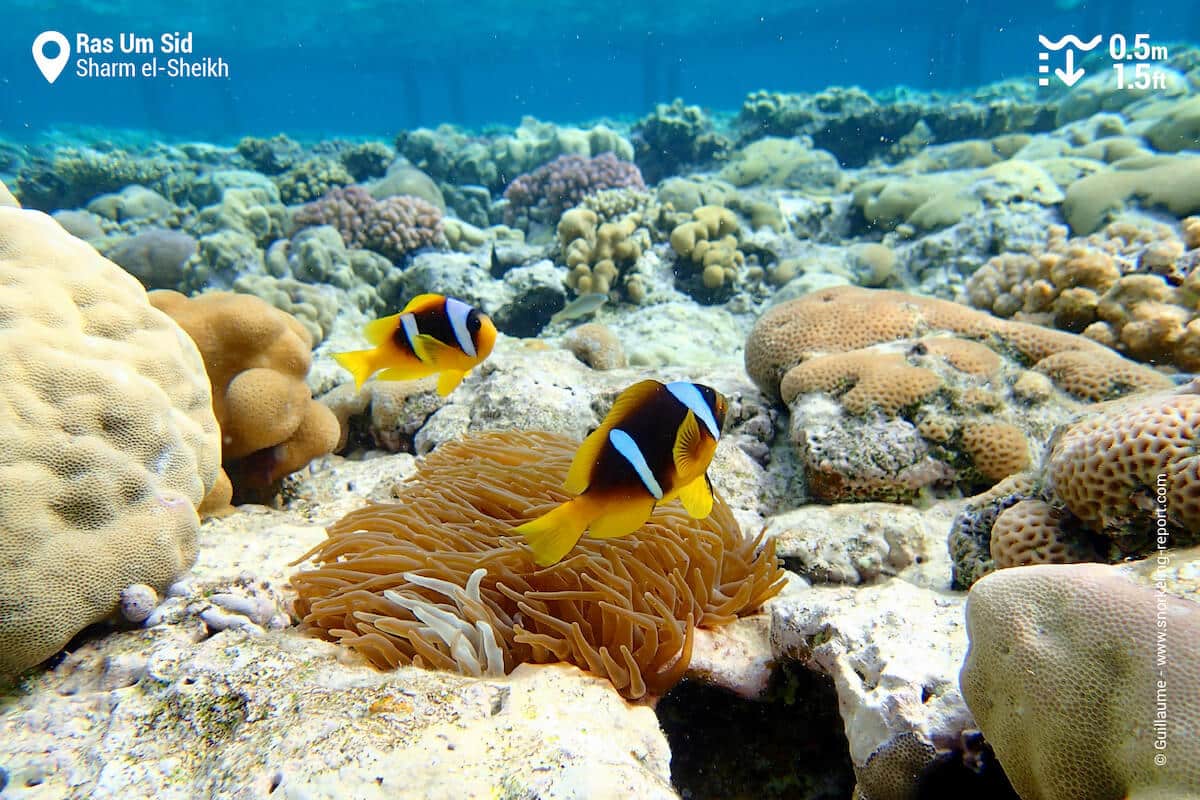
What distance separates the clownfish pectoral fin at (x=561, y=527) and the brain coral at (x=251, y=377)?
2.79 m

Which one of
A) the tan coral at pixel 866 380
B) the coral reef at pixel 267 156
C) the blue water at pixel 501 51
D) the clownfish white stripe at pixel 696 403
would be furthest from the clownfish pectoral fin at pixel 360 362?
the blue water at pixel 501 51

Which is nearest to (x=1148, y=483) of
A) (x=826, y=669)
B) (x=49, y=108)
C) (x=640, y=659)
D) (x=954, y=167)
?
(x=826, y=669)

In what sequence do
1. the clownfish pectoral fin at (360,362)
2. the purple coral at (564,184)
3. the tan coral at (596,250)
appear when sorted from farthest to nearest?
1. the purple coral at (564,184)
2. the tan coral at (596,250)
3. the clownfish pectoral fin at (360,362)

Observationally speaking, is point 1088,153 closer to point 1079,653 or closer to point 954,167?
point 954,167

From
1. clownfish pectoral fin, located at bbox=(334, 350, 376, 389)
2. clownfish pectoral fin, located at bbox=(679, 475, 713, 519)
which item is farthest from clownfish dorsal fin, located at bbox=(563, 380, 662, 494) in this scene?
clownfish pectoral fin, located at bbox=(334, 350, 376, 389)

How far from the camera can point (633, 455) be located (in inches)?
58.5

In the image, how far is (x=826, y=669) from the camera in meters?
1.96

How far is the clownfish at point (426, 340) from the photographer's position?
2.54 m

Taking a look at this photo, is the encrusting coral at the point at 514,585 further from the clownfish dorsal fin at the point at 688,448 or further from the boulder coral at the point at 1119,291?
the boulder coral at the point at 1119,291

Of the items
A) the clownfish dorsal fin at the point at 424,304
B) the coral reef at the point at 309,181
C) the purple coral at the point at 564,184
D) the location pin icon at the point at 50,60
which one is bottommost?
the clownfish dorsal fin at the point at 424,304

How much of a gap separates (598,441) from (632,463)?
0.10 metres

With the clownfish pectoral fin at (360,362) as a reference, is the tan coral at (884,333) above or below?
below

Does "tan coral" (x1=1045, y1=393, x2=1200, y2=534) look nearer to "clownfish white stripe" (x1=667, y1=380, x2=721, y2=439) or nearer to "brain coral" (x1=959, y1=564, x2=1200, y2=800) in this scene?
"brain coral" (x1=959, y1=564, x2=1200, y2=800)

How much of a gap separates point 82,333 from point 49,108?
101438 mm
